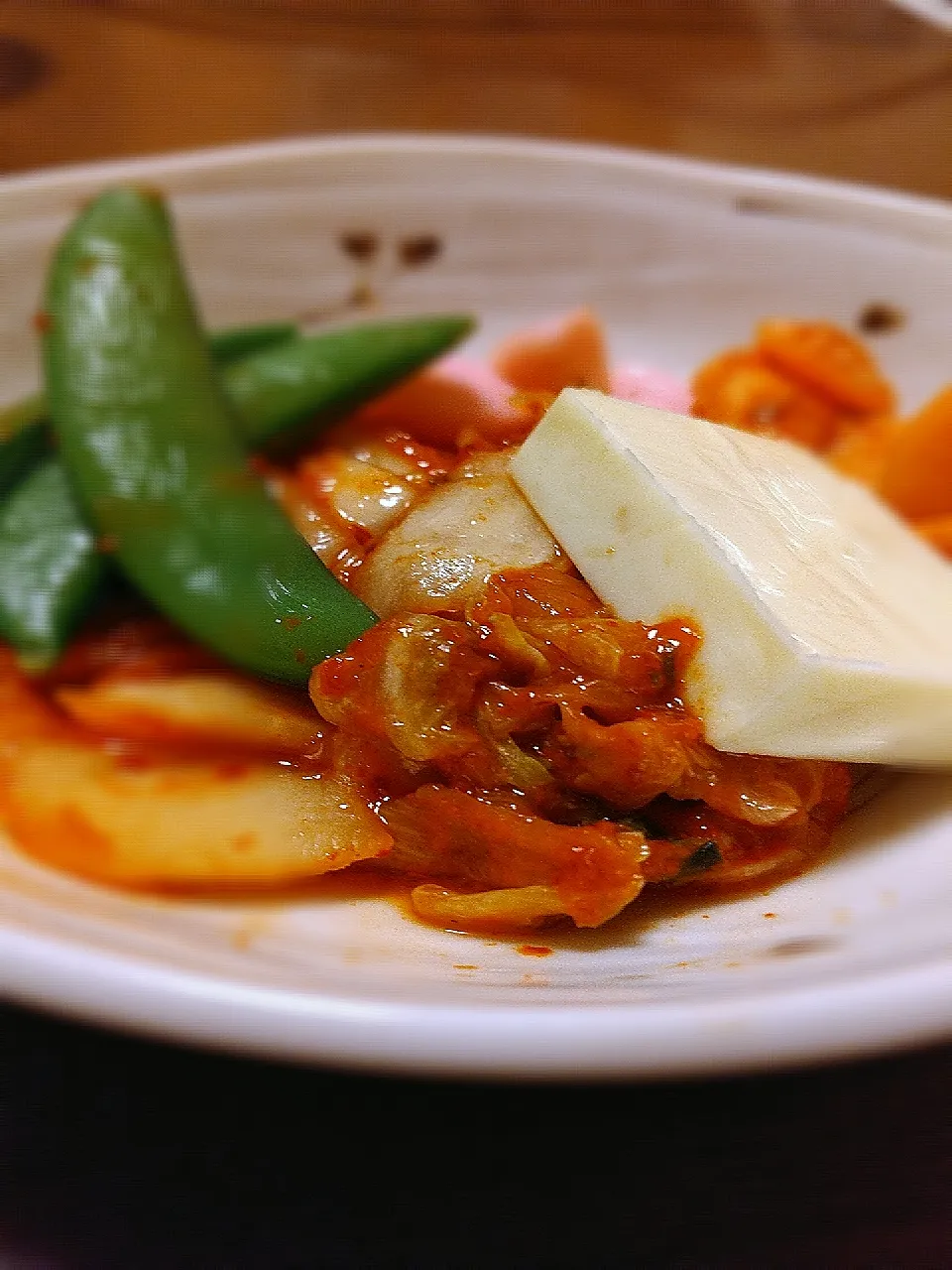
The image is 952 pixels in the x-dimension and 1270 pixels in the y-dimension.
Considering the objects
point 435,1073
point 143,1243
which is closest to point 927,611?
point 435,1073

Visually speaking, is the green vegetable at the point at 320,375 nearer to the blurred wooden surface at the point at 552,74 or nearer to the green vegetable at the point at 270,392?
the green vegetable at the point at 270,392

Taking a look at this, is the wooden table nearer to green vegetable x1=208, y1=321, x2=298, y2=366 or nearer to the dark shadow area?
the dark shadow area

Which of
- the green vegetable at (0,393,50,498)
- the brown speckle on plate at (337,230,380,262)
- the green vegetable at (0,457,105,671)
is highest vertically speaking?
the brown speckle on plate at (337,230,380,262)

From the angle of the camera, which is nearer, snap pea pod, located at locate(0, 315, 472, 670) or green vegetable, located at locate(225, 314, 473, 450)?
snap pea pod, located at locate(0, 315, 472, 670)

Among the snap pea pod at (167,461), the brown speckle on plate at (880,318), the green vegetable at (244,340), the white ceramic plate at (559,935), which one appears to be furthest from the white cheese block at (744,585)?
the brown speckle on plate at (880,318)

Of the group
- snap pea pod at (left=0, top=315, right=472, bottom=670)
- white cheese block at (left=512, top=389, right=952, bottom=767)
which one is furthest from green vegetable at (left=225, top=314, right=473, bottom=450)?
white cheese block at (left=512, top=389, right=952, bottom=767)
